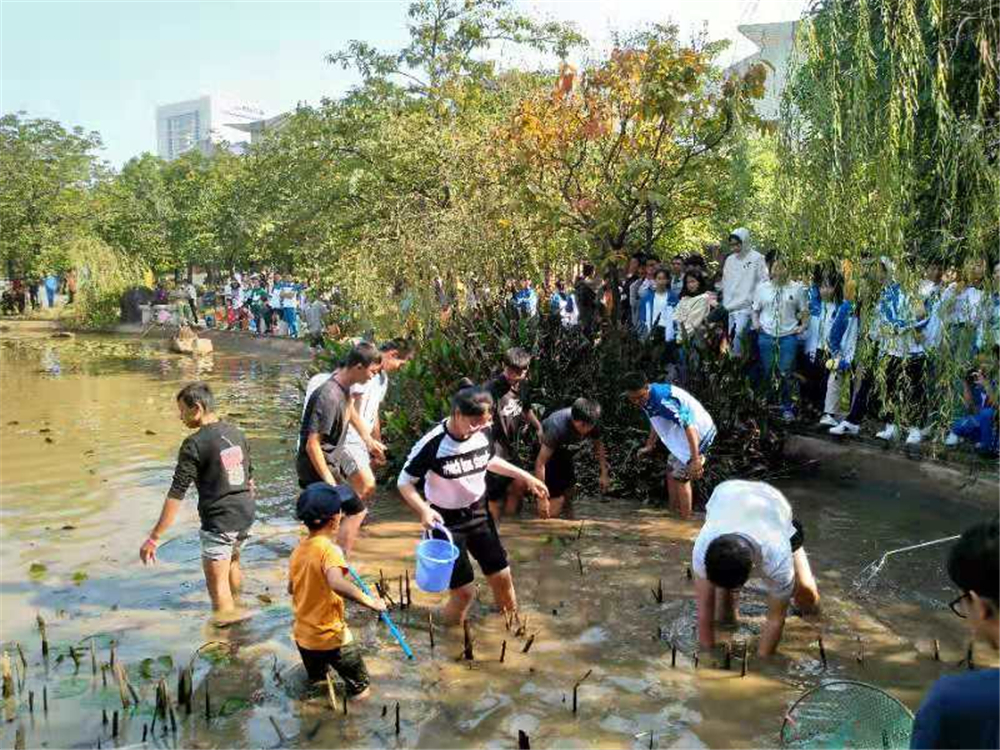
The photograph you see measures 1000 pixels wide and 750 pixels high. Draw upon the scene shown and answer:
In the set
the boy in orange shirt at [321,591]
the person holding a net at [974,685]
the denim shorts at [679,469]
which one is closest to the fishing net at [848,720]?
the person holding a net at [974,685]

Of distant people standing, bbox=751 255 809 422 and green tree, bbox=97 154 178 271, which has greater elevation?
→ green tree, bbox=97 154 178 271

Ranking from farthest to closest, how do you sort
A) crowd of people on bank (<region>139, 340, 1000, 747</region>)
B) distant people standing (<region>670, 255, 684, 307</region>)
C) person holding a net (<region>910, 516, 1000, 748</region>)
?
distant people standing (<region>670, 255, 684, 307</region>), crowd of people on bank (<region>139, 340, 1000, 747</region>), person holding a net (<region>910, 516, 1000, 748</region>)

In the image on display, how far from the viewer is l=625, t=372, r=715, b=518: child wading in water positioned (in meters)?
7.91

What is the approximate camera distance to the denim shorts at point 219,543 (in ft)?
20.7

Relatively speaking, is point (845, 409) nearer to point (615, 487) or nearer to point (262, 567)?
point (615, 487)

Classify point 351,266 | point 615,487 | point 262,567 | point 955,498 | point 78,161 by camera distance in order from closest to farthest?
point 262,567
point 955,498
point 615,487
point 351,266
point 78,161

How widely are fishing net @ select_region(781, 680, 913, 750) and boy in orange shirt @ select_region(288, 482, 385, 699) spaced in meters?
2.13

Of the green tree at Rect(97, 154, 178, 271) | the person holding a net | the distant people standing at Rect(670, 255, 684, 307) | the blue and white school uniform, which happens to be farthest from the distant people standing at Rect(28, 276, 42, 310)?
the person holding a net

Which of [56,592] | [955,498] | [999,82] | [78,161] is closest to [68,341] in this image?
[78,161]

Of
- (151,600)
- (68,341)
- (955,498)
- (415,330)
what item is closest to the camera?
(151,600)

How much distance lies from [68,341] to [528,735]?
92.3ft

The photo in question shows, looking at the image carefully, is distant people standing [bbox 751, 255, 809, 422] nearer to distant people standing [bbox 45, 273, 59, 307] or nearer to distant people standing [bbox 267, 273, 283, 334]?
distant people standing [bbox 267, 273, 283, 334]

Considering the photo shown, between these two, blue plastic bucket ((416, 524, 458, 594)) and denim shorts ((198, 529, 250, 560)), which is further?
denim shorts ((198, 529, 250, 560))

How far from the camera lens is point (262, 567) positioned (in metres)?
7.79
